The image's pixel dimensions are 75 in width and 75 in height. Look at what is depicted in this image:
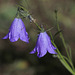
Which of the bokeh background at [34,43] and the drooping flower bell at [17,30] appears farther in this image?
the bokeh background at [34,43]

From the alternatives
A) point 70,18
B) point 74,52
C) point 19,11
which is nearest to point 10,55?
point 74,52

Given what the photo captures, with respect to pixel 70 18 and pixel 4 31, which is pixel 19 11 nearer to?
pixel 4 31

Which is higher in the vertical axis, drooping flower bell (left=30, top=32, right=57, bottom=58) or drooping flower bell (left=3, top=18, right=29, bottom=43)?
drooping flower bell (left=3, top=18, right=29, bottom=43)

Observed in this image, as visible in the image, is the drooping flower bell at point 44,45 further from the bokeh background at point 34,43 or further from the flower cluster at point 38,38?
the bokeh background at point 34,43

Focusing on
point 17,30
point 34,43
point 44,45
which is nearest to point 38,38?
point 44,45

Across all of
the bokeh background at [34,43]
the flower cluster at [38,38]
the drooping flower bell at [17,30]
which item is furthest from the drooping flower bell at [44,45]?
the bokeh background at [34,43]

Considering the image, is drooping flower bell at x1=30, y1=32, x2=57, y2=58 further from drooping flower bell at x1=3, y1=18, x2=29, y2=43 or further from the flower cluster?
drooping flower bell at x1=3, y1=18, x2=29, y2=43

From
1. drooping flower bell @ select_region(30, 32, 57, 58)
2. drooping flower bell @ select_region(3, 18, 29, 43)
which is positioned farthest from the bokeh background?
drooping flower bell @ select_region(30, 32, 57, 58)

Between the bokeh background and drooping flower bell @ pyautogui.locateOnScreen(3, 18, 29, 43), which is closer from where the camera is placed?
drooping flower bell @ pyautogui.locateOnScreen(3, 18, 29, 43)

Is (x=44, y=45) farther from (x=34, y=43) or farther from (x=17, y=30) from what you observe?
(x=34, y=43)
